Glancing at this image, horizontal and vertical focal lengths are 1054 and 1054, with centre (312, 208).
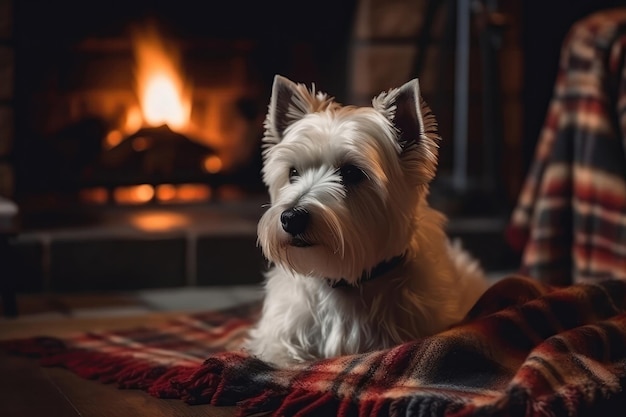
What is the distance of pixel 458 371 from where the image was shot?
1762mm

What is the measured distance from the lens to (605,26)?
109 inches

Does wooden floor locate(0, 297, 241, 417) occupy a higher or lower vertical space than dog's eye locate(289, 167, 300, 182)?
lower

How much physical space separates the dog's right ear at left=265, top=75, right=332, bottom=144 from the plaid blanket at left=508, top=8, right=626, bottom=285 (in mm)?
1013

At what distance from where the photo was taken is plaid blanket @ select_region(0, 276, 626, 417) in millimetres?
1653

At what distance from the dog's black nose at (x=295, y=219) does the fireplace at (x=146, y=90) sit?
1.71 m

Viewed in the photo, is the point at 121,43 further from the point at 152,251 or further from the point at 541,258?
the point at 541,258

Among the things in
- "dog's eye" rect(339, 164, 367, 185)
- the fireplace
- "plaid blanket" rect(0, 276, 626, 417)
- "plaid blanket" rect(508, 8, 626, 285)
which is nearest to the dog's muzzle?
"dog's eye" rect(339, 164, 367, 185)

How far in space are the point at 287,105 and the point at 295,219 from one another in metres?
0.30

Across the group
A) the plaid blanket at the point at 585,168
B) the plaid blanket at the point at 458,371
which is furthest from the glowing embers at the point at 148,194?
the plaid blanket at the point at 458,371

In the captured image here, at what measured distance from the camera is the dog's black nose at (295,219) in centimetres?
176

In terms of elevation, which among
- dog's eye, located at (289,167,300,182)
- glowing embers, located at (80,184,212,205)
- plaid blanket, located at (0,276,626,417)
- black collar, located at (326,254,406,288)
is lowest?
plaid blanket, located at (0,276,626,417)

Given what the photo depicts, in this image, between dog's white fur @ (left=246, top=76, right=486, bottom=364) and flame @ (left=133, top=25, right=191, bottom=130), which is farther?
flame @ (left=133, top=25, right=191, bottom=130)

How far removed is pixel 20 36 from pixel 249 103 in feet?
2.53

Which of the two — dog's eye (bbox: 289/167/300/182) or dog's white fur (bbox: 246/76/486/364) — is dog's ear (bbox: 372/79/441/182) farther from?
dog's eye (bbox: 289/167/300/182)
